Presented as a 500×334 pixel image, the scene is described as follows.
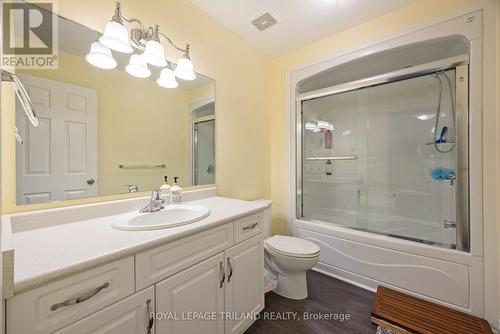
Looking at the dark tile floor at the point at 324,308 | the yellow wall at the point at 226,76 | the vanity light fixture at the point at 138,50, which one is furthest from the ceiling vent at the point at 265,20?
the dark tile floor at the point at 324,308

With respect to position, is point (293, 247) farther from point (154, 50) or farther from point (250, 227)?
point (154, 50)

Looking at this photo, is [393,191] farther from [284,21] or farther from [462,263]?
[284,21]

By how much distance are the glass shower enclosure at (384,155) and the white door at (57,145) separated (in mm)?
1941

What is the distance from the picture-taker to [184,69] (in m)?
1.55

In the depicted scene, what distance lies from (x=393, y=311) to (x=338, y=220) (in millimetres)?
1093

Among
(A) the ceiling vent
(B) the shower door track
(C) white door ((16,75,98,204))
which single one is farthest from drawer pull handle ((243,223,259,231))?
(A) the ceiling vent

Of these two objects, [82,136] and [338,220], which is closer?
[82,136]

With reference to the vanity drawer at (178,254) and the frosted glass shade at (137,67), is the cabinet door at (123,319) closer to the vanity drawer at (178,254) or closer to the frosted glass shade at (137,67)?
the vanity drawer at (178,254)

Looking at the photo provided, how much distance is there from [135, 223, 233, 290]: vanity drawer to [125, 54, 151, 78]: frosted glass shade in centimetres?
114

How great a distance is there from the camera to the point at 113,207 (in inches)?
48.3

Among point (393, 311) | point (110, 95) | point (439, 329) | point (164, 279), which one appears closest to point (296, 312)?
point (393, 311)

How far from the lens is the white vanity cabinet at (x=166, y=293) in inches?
24.5

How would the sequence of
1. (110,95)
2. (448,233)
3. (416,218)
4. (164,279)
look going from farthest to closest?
(416,218)
(448,233)
(110,95)
(164,279)

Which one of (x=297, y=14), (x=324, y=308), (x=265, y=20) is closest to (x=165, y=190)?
(x=324, y=308)
